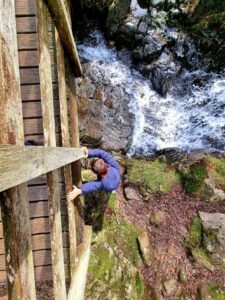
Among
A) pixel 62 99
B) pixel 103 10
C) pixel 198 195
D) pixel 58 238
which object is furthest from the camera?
pixel 103 10

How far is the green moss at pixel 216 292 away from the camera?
608 cm

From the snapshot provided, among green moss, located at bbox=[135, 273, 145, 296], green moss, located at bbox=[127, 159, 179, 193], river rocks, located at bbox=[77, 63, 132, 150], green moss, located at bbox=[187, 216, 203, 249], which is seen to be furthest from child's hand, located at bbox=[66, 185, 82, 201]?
green moss, located at bbox=[187, 216, 203, 249]

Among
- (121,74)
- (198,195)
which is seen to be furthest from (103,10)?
(198,195)

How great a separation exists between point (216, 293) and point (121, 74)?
6.38 metres

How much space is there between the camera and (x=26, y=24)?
3.67 m

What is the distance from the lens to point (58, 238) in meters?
2.68

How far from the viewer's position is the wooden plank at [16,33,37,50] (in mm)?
3674

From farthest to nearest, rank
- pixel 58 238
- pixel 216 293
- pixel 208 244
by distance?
1. pixel 208 244
2. pixel 216 293
3. pixel 58 238

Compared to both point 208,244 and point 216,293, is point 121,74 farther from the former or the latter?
point 216,293

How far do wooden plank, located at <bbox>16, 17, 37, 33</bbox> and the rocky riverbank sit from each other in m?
3.73

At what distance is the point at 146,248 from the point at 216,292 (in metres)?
1.66

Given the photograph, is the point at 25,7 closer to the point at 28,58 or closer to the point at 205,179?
the point at 28,58

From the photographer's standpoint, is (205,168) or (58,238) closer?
(58,238)

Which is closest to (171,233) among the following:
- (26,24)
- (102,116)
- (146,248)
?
(146,248)
